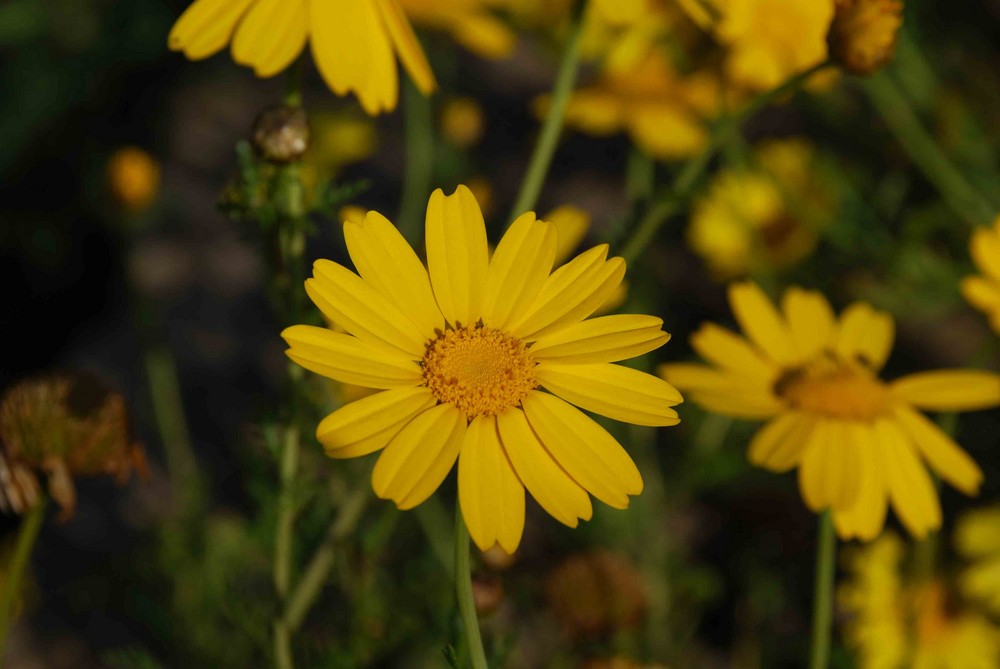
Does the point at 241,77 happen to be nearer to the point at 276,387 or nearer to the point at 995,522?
the point at 276,387

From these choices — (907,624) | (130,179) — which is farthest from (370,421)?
(907,624)

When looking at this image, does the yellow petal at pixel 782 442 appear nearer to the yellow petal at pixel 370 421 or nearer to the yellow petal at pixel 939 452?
the yellow petal at pixel 939 452

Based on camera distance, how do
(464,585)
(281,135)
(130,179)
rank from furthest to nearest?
(130,179) → (281,135) → (464,585)

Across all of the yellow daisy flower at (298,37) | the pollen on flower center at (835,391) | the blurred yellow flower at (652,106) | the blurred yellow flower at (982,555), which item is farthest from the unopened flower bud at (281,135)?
the blurred yellow flower at (982,555)

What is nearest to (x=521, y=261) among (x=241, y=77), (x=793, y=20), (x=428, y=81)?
(x=428, y=81)

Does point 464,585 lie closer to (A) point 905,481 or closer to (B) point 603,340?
(B) point 603,340
